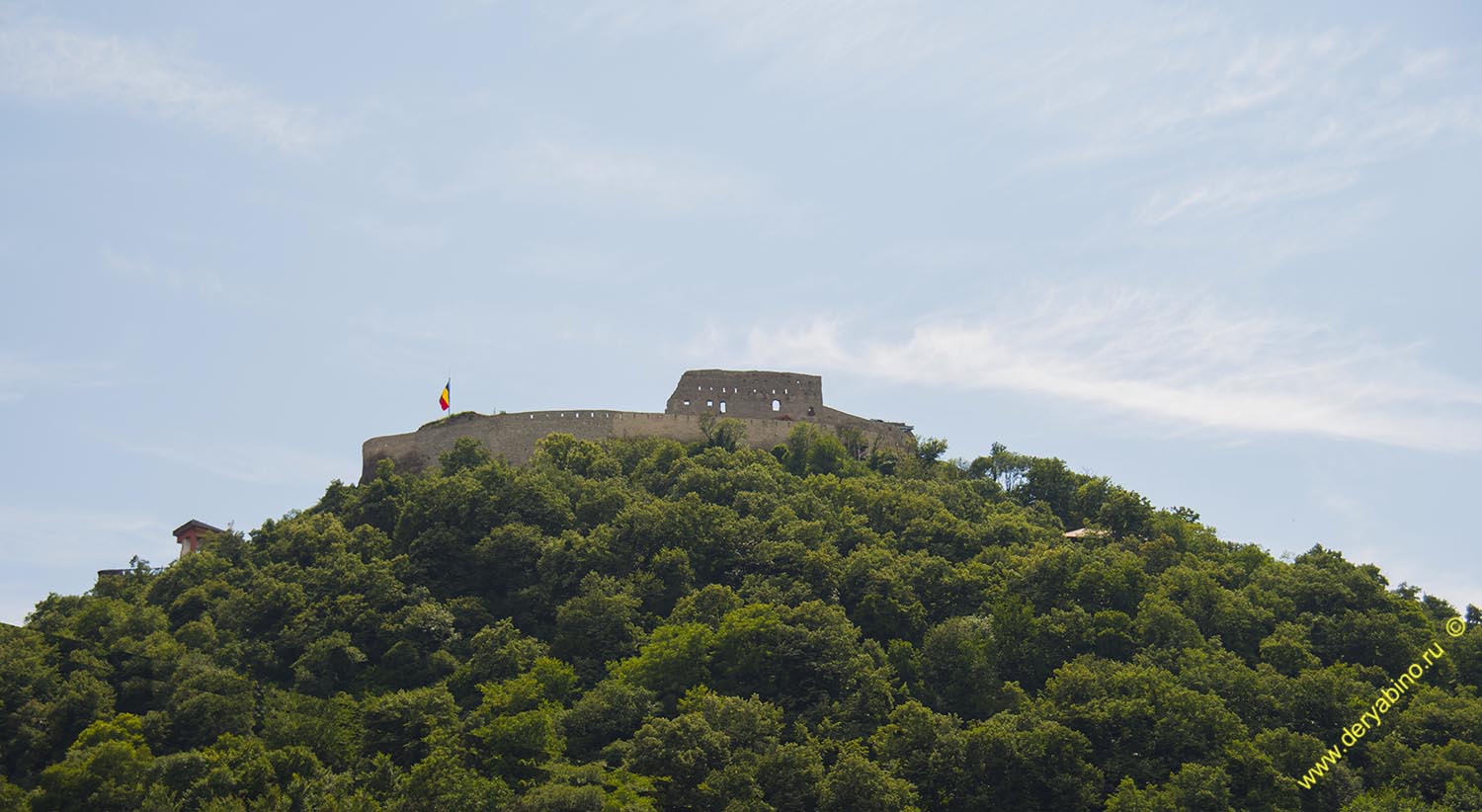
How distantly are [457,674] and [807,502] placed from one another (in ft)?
52.6

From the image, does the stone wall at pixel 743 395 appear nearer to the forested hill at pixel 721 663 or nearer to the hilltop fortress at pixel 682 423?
the hilltop fortress at pixel 682 423

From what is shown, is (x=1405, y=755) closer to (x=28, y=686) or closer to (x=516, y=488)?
(x=516, y=488)

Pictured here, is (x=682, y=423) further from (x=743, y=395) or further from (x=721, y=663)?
(x=721, y=663)

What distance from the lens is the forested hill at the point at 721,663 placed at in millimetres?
42531

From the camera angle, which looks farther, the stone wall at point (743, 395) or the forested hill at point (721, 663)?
the stone wall at point (743, 395)

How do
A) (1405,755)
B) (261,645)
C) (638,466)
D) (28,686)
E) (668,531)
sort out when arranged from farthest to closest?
(638,466) < (668,531) < (261,645) < (28,686) < (1405,755)

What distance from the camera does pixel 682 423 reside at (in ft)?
234

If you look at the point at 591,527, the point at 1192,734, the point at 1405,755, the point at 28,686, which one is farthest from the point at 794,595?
the point at 28,686

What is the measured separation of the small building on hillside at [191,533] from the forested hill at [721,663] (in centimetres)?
644

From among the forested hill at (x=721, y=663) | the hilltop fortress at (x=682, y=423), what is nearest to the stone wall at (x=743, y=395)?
the hilltop fortress at (x=682, y=423)

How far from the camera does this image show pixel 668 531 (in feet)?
183

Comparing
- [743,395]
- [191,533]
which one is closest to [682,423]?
[743,395]

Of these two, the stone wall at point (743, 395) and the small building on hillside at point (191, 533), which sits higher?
the stone wall at point (743, 395)

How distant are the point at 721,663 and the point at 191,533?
28.5 metres
